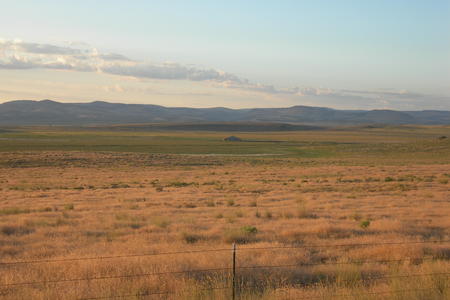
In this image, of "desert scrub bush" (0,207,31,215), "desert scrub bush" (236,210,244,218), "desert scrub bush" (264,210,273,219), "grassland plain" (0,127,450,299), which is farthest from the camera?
"desert scrub bush" (0,207,31,215)

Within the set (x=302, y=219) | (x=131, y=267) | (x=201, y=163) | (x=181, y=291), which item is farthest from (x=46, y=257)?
(x=201, y=163)

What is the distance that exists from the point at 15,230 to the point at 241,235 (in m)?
6.79

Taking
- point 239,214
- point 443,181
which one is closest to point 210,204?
point 239,214

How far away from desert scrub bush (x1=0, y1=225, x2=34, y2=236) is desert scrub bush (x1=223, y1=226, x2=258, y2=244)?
235 inches

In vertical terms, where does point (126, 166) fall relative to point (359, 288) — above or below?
below

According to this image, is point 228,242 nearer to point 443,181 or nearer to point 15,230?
point 15,230

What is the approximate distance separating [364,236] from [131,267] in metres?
6.58

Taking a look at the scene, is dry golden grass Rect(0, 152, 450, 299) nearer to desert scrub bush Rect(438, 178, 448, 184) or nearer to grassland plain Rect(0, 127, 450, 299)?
grassland plain Rect(0, 127, 450, 299)

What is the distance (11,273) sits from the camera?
812 cm

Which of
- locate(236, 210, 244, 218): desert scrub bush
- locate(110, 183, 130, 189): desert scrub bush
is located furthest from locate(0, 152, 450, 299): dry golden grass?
locate(110, 183, 130, 189): desert scrub bush

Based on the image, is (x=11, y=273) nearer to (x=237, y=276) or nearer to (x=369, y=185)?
(x=237, y=276)

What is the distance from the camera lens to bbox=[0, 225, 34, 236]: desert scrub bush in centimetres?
1283

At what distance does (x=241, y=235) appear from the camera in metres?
11.9

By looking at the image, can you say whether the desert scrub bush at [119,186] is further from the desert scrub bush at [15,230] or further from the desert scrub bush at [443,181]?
the desert scrub bush at [443,181]
